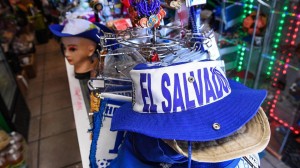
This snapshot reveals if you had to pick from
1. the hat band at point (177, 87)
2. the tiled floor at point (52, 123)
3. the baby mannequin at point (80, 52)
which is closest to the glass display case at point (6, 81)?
the tiled floor at point (52, 123)

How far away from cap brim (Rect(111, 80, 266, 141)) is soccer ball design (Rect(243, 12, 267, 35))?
1117 millimetres

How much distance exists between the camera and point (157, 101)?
1.32 feet

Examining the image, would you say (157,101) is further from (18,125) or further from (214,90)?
(18,125)

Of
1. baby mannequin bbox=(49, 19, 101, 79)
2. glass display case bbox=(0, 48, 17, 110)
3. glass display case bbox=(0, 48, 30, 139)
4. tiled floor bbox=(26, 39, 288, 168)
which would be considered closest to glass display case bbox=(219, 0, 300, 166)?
tiled floor bbox=(26, 39, 288, 168)

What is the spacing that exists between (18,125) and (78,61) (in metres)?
1.11

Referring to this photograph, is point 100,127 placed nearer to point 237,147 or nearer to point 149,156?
point 149,156

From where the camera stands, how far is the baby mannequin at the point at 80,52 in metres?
1.01

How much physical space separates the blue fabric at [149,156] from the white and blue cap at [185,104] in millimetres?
63

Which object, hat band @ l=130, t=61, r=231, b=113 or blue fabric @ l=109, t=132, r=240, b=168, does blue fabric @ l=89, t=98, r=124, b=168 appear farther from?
hat band @ l=130, t=61, r=231, b=113

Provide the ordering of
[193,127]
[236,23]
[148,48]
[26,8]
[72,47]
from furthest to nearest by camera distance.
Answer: [26,8], [236,23], [72,47], [148,48], [193,127]

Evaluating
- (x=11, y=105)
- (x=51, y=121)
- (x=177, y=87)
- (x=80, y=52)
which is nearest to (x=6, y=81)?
(x=11, y=105)

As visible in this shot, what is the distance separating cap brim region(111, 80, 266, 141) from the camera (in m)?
0.36

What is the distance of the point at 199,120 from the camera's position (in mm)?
378

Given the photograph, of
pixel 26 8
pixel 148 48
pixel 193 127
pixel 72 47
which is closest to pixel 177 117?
pixel 193 127
